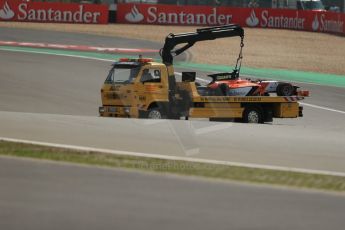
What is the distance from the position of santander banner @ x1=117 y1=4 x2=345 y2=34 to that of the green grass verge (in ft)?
122

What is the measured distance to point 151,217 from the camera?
6.65 m

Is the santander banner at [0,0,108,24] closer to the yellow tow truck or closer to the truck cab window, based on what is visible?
the yellow tow truck

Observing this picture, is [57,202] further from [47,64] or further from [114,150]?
[47,64]

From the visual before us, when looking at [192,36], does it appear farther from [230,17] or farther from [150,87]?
[230,17]

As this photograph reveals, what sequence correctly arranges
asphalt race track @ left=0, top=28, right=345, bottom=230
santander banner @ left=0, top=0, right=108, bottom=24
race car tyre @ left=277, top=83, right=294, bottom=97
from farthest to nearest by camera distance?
1. santander banner @ left=0, top=0, right=108, bottom=24
2. race car tyre @ left=277, top=83, right=294, bottom=97
3. asphalt race track @ left=0, top=28, right=345, bottom=230

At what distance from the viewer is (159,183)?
8031 mm

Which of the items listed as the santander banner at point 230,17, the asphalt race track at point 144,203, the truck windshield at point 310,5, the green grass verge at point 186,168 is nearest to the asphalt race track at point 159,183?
the asphalt race track at point 144,203

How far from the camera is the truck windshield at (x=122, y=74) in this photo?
17.0m

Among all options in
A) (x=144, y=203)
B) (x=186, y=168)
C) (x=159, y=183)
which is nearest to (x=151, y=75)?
(x=186, y=168)

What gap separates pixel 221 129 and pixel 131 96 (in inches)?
187

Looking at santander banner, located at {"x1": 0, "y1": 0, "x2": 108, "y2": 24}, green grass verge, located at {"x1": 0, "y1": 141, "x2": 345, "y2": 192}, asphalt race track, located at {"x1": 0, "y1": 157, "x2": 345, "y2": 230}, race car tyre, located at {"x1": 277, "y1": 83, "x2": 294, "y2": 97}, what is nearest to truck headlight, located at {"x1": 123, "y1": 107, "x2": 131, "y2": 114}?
race car tyre, located at {"x1": 277, "y1": 83, "x2": 294, "y2": 97}

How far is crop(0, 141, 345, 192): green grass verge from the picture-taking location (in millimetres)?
8672

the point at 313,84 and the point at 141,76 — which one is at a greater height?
the point at 141,76

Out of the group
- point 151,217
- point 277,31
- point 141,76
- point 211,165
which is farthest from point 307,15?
point 151,217
